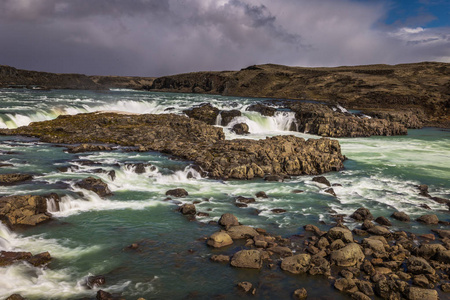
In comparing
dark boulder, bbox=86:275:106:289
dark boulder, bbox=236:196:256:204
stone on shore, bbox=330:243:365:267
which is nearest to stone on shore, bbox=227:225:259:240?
stone on shore, bbox=330:243:365:267

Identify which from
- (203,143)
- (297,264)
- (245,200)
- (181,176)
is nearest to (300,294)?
(297,264)

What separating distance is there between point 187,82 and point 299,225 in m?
145

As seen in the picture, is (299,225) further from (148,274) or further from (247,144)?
(247,144)

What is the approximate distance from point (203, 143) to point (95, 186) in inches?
526

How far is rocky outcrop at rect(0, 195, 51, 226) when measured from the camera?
13305mm

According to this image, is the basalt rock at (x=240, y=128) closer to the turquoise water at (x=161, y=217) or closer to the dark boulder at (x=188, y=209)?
the turquoise water at (x=161, y=217)

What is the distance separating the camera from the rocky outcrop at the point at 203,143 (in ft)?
77.9

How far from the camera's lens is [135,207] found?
53.6 feet

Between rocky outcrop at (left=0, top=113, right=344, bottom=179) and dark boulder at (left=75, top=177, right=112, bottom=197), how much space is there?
720cm

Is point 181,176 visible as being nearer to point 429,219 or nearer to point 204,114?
point 429,219

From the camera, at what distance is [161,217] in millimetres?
15266

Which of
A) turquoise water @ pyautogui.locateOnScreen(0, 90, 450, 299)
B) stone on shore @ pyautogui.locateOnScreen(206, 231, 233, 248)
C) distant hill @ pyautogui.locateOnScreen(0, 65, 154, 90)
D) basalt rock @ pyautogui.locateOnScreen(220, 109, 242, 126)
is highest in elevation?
distant hill @ pyautogui.locateOnScreen(0, 65, 154, 90)

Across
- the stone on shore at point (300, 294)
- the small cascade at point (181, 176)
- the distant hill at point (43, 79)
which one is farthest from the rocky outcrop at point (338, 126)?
the distant hill at point (43, 79)

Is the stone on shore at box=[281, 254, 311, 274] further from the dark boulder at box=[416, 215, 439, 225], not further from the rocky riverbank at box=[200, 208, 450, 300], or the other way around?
the dark boulder at box=[416, 215, 439, 225]
